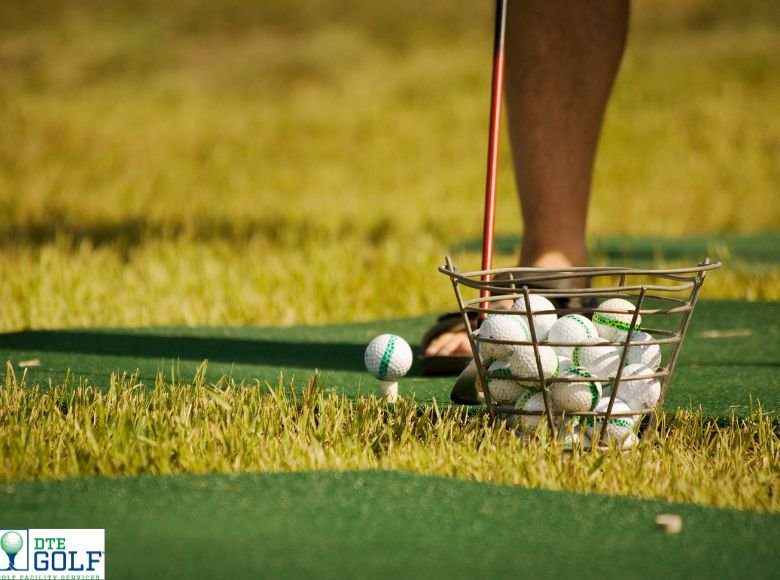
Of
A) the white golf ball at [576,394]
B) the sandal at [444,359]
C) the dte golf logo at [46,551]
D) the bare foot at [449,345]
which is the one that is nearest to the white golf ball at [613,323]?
the white golf ball at [576,394]

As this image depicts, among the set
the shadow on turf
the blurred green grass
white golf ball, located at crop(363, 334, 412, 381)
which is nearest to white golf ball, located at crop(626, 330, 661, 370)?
white golf ball, located at crop(363, 334, 412, 381)

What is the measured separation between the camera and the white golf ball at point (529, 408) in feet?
6.56

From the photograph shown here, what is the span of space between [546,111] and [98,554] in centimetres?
196

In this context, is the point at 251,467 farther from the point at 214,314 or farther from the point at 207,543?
the point at 214,314

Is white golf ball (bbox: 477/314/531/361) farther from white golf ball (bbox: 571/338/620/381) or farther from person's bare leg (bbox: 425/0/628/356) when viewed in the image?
person's bare leg (bbox: 425/0/628/356)

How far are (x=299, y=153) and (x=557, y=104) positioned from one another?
8.22 meters

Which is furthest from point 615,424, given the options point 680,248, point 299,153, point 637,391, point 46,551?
point 299,153

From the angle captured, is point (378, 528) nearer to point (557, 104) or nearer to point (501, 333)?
point (501, 333)

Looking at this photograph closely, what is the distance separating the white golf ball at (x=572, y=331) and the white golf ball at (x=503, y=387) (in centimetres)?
11

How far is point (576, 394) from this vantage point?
1.95 m

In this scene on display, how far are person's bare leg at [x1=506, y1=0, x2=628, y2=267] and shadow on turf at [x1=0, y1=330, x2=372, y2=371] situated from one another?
0.66 metres

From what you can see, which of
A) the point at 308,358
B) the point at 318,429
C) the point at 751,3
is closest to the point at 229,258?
the point at 308,358

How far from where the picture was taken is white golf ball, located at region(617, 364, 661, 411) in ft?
6.69

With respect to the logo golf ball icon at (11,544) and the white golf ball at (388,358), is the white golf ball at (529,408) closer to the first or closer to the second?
the white golf ball at (388,358)
